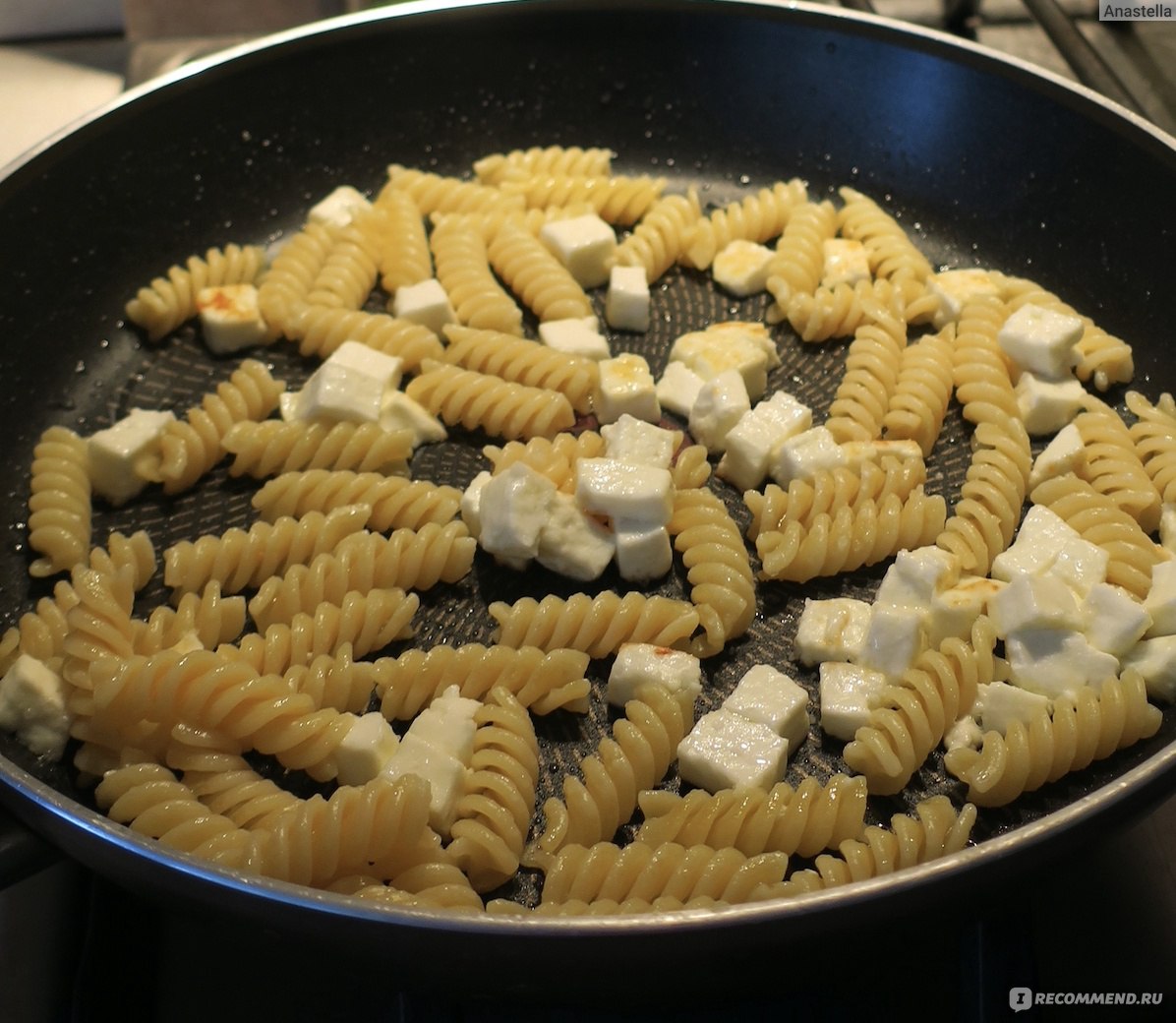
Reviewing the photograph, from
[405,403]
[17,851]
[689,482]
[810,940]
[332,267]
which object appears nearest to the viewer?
[810,940]

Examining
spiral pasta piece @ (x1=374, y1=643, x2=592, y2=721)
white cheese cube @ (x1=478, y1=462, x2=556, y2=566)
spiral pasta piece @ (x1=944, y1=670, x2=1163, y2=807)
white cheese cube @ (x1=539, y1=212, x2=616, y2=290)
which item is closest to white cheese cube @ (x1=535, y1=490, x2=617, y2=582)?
white cheese cube @ (x1=478, y1=462, x2=556, y2=566)

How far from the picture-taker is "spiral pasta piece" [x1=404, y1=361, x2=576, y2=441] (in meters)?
2.21

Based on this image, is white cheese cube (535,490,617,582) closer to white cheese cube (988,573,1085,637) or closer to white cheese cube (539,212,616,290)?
white cheese cube (988,573,1085,637)

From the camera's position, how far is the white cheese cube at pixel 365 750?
1.64 metres

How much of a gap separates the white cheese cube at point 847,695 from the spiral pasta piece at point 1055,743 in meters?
0.15

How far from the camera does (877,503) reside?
2035 millimetres

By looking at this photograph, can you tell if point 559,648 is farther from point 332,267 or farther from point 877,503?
point 332,267

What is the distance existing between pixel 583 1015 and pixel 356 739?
52 centimetres

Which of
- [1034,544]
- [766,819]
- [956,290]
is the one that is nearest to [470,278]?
[956,290]

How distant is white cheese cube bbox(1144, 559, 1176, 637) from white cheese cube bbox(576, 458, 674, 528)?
33.1 inches

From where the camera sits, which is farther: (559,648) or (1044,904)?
(559,648)

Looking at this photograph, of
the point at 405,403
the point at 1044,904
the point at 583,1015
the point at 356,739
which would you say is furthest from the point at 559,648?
the point at 1044,904

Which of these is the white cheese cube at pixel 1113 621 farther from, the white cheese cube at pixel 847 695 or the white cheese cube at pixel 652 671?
the white cheese cube at pixel 652 671

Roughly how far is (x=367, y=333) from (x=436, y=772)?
1129mm
